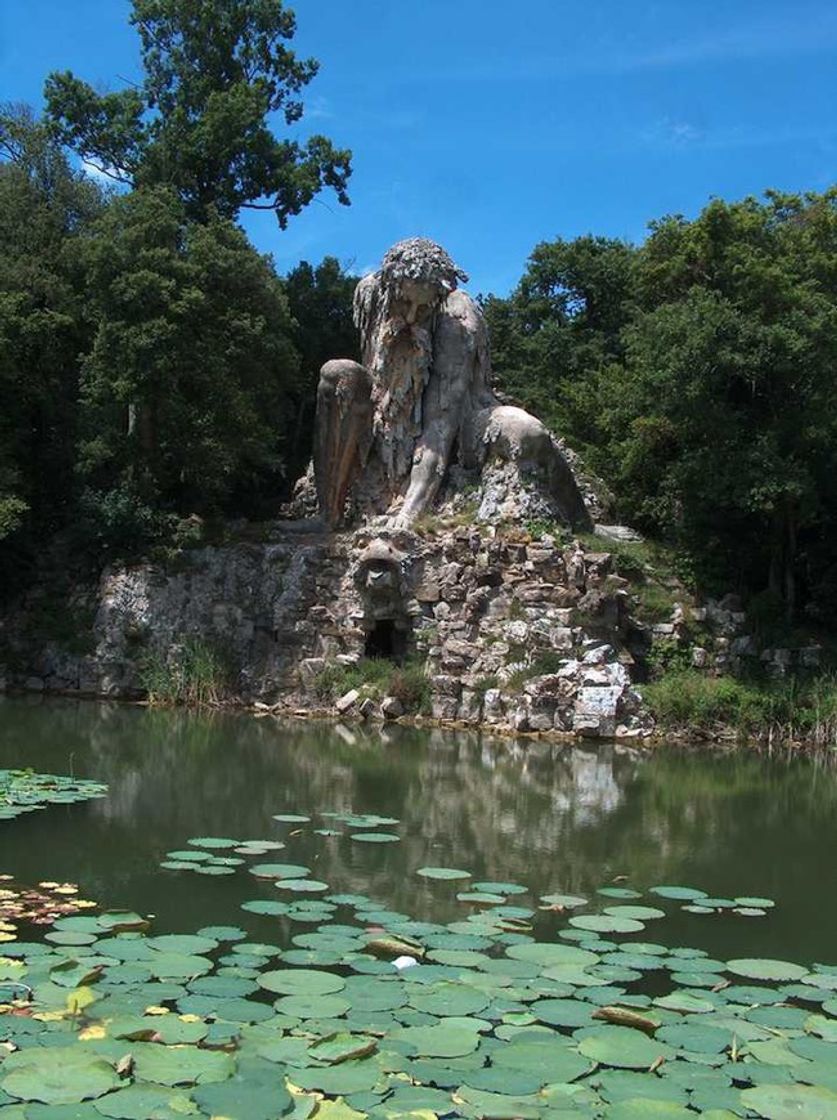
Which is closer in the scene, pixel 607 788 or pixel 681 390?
pixel 607 788

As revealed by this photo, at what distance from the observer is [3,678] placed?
2112cm

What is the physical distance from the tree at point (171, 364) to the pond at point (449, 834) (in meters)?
6.68

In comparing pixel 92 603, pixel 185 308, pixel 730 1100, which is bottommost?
pixel 730 1100

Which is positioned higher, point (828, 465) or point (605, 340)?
point (605, 340)

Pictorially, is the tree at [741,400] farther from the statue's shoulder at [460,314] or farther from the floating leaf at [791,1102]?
the floating leaf at [791,1102]

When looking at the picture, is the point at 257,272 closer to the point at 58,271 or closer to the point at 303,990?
the point at 58,271

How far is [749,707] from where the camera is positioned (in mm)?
18328

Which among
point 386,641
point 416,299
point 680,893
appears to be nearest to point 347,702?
point 386,641

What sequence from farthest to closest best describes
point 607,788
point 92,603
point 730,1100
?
1. point 92,603
2. point 607,788
3. point 730,1100

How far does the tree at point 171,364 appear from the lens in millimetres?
20953

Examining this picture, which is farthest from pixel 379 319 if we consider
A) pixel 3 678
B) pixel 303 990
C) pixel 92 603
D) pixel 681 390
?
pixel 303 990

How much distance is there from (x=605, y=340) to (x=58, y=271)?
13.9 m

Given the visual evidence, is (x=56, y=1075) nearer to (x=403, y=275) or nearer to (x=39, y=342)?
(x=403, y=275)

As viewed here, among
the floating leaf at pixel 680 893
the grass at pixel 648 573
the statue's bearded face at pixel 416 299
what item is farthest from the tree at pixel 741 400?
the floating leaf at pixel 680 893
